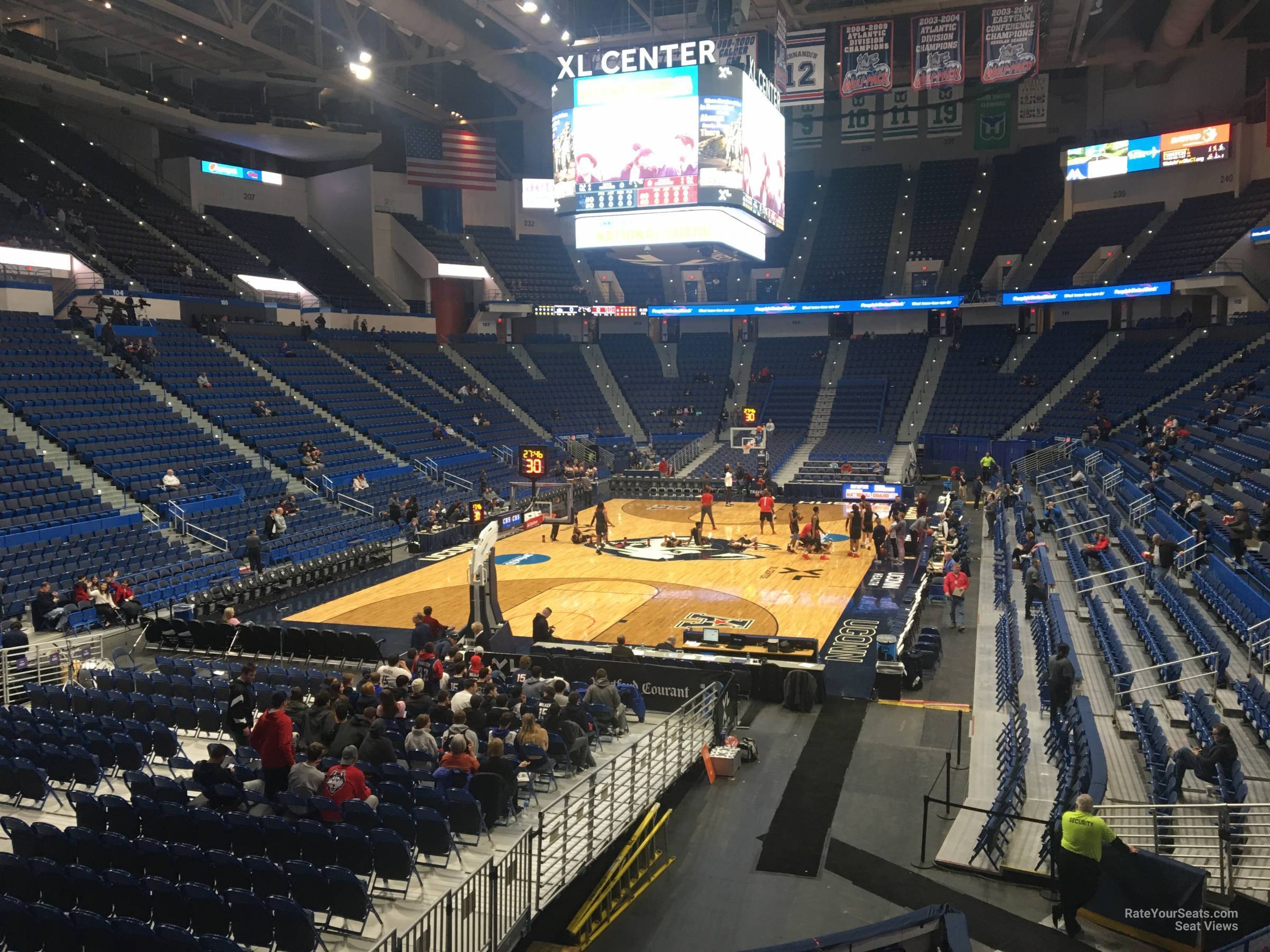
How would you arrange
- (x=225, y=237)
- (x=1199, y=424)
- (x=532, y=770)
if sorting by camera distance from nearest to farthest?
(x=532, y=770) < (x=1199, y=424) < (x=225, y=237)

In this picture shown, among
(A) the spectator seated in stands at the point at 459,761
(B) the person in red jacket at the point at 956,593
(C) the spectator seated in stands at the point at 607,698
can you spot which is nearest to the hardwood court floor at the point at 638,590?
(B) the person in red jacket at the point at 956,593

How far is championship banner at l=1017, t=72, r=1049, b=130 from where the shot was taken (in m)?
38.6

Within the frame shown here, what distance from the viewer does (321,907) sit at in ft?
22.6

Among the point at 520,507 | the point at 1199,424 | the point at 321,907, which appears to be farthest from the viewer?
the point at 520,507

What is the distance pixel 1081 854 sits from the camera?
7.53 metres

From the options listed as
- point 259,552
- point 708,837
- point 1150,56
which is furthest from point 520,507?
point 1150,56

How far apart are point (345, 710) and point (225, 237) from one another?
3463 cm

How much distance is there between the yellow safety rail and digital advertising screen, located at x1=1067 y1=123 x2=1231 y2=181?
37.2 m

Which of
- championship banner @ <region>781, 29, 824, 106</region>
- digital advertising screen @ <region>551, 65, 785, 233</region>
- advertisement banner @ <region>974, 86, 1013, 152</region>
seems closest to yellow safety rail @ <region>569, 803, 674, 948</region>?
digital advertising screen @ <region>551, 65, 785, 233</region>

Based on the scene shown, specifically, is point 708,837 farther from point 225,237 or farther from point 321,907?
point 225,237

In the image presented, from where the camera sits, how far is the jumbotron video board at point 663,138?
72.3 ft

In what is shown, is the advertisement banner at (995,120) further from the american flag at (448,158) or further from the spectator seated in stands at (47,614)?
the spectator seated in stands at (47,614)

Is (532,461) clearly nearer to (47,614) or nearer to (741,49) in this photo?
(741,49)

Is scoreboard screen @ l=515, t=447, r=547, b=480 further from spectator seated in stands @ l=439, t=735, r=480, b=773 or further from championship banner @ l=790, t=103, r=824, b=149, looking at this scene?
championship banner @ l=790, t=103, r=824, b=149
